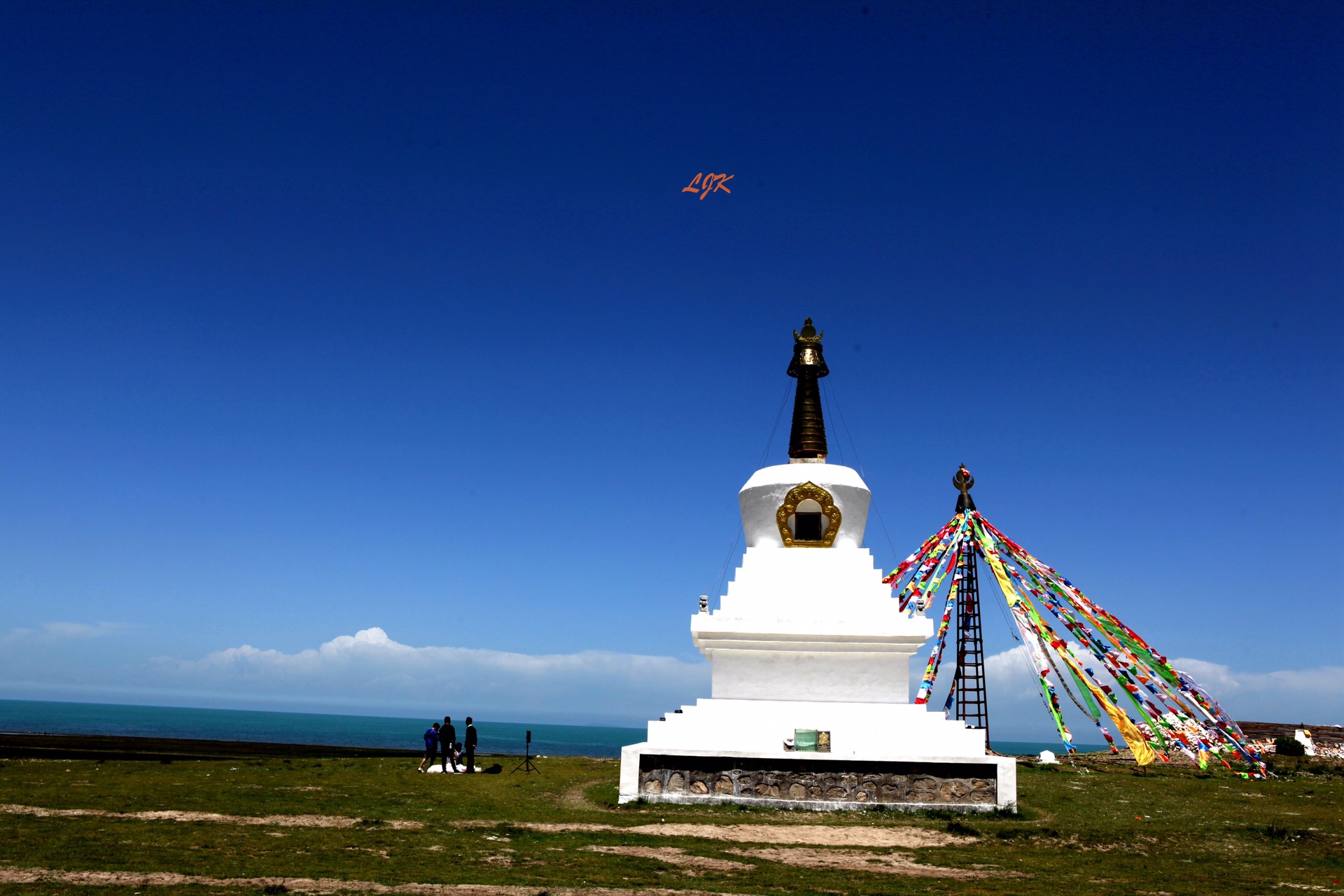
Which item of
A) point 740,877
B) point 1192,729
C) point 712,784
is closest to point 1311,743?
point 1192,729

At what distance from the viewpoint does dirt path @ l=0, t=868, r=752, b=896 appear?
29.6 ft

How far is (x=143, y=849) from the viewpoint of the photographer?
10.9 meters

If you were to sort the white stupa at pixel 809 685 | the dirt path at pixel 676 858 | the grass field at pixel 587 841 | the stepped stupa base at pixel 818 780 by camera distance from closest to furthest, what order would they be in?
the grass field at pixel 587 841
the dirt path at pixel 676 858
the stepped stupa base at pixel 818 780
the white stupa at pixel 809 685

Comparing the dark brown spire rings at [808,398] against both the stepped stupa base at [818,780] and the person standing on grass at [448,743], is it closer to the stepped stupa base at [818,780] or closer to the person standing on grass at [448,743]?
the stepped stupa base at [818,780]

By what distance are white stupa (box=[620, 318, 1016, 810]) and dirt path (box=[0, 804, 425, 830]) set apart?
440 cm

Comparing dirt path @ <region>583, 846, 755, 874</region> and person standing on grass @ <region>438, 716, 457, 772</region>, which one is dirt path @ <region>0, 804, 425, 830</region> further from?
person standing on grass @ <region>438, 716, 457, 772</region>

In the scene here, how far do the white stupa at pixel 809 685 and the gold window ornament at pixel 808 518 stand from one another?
0.10 feet

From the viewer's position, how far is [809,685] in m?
18.3

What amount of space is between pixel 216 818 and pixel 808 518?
12.5 meters

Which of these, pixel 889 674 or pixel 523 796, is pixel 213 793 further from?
pixel 889 674

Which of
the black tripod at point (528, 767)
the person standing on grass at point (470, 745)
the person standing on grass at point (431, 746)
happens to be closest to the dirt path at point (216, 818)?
the person standing on grass at point (470, 745)

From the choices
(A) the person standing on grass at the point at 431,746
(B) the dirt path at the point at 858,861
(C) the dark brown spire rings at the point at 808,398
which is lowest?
(A) the person standing on grass at the point at 431,746

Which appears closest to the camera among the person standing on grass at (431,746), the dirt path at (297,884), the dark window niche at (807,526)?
the dirt path at (297,884)

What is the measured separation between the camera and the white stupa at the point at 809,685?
16203 millimetres
